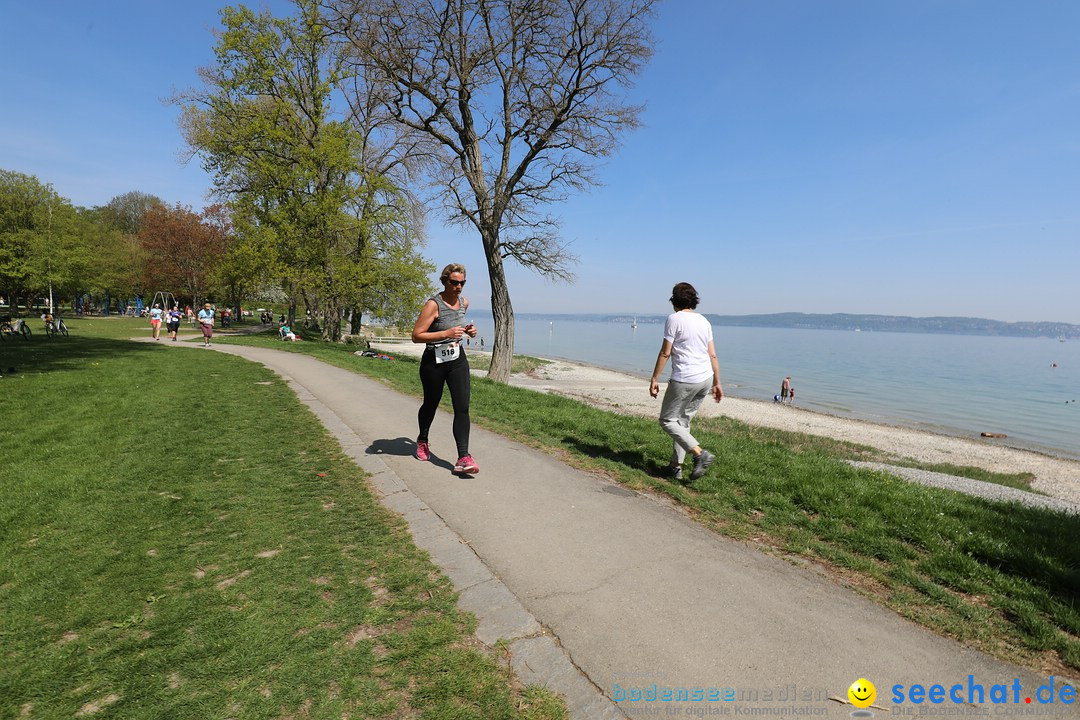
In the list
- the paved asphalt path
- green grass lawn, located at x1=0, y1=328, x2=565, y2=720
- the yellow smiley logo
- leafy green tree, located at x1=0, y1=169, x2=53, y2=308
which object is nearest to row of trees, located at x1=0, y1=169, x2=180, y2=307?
leafy green tree, located at x1=0, y1=169, x2=53, y2=308

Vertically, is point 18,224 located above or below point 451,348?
above

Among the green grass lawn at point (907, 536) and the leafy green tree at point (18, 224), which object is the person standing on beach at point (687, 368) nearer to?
the green grass lawn at point (907, 536)

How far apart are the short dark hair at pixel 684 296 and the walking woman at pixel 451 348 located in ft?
7.22

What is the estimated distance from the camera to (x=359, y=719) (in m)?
2.02

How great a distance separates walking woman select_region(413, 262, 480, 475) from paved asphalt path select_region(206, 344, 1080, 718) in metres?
0.59

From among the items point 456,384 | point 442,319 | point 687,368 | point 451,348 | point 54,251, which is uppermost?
point 54,251

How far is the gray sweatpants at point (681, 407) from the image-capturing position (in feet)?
16.8

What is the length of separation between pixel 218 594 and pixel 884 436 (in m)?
22.1

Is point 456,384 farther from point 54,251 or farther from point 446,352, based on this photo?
point 54,251

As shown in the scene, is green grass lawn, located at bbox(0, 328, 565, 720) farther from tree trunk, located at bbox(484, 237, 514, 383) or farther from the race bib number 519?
tree trunk, located at bbox(484, 237, 514, 383)

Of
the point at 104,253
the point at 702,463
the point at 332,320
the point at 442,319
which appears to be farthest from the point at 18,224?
the point at 702,463

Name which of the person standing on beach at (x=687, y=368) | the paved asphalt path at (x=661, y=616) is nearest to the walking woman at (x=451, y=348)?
the paved asphalt path at (x=661, y=616)

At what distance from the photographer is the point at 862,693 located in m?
2.29

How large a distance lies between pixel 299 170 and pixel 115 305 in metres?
69.3
